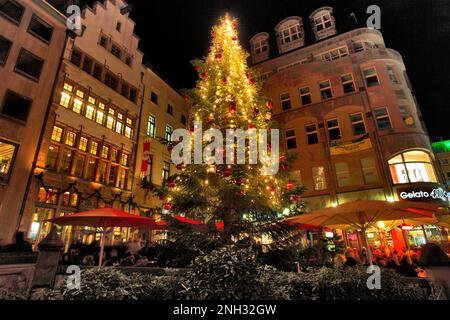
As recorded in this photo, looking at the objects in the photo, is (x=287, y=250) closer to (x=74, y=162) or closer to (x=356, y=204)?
(x=356, y=204)

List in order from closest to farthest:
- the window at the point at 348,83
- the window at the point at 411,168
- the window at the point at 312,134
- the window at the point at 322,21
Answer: the window at the point at 411,168 → the window at the point at 312,134 → the window at the point at 348,83 → the window at the point at 322,21

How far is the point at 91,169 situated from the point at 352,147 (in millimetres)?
19900

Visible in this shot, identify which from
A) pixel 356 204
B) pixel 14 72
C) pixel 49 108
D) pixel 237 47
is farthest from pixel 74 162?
pixel 356 204

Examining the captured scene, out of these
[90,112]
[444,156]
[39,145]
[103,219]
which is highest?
[444,156]

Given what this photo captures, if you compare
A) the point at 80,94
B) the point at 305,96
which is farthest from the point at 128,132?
the point at 305,96

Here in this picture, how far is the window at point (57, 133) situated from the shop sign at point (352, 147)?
20.0m

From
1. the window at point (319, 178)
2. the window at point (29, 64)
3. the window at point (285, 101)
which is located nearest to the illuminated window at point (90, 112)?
the window at point (29, 64)

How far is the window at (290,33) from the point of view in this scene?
2707cm

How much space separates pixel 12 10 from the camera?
15.5 m

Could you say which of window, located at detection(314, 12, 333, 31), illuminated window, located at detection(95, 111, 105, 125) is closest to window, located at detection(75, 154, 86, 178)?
illuminated window, located at detection(95, 111, 105, 125)

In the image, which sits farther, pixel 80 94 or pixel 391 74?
pixel 391 74

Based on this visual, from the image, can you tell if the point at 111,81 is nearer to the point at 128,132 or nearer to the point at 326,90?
the point at 128,132

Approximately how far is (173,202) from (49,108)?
40.7 feet

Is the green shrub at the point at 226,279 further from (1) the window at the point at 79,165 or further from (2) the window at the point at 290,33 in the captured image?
(2) the window at the point at 290,33
